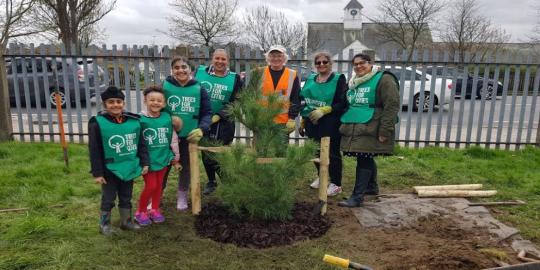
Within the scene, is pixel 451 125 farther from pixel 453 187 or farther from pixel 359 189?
pixel 359 189

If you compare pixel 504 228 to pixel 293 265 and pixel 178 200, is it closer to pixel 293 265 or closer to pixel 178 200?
pixel 293 265

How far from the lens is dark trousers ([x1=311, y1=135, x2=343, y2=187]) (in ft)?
14.5

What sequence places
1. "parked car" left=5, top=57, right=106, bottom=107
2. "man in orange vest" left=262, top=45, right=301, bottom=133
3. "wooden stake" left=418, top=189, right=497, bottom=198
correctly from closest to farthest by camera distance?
1. "man in orange vest" left=262, top=45, right=301, bottom=133
2. "wooden stake" left=418, top=189, right=497, bottom=198
3. "parked car" left=5, top=57, right=106, bottom=107

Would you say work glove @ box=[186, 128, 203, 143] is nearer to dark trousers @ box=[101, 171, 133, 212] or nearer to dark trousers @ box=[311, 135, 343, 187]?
dark trousers @ box=[101, 171, 133, 212]

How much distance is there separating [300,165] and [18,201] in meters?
3.09

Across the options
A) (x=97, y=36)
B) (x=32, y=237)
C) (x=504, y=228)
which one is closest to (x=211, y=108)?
(x=32, y=237)

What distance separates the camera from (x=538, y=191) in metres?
4.79

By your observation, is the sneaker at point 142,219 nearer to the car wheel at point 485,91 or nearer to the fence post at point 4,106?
the fence post at point 4,106

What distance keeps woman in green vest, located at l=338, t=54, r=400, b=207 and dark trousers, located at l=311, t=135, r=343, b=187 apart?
31 centimetres

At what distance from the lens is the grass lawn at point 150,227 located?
3039 millimetres

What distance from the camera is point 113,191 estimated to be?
3.40 metres

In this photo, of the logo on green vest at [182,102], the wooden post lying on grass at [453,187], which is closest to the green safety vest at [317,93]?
the logo on green vest at [182,102]

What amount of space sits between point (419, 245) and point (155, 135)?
2420 millimetres

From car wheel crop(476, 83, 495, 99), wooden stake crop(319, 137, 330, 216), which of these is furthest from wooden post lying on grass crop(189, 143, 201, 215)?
car wheel crop(476, 83, 495, 99)
